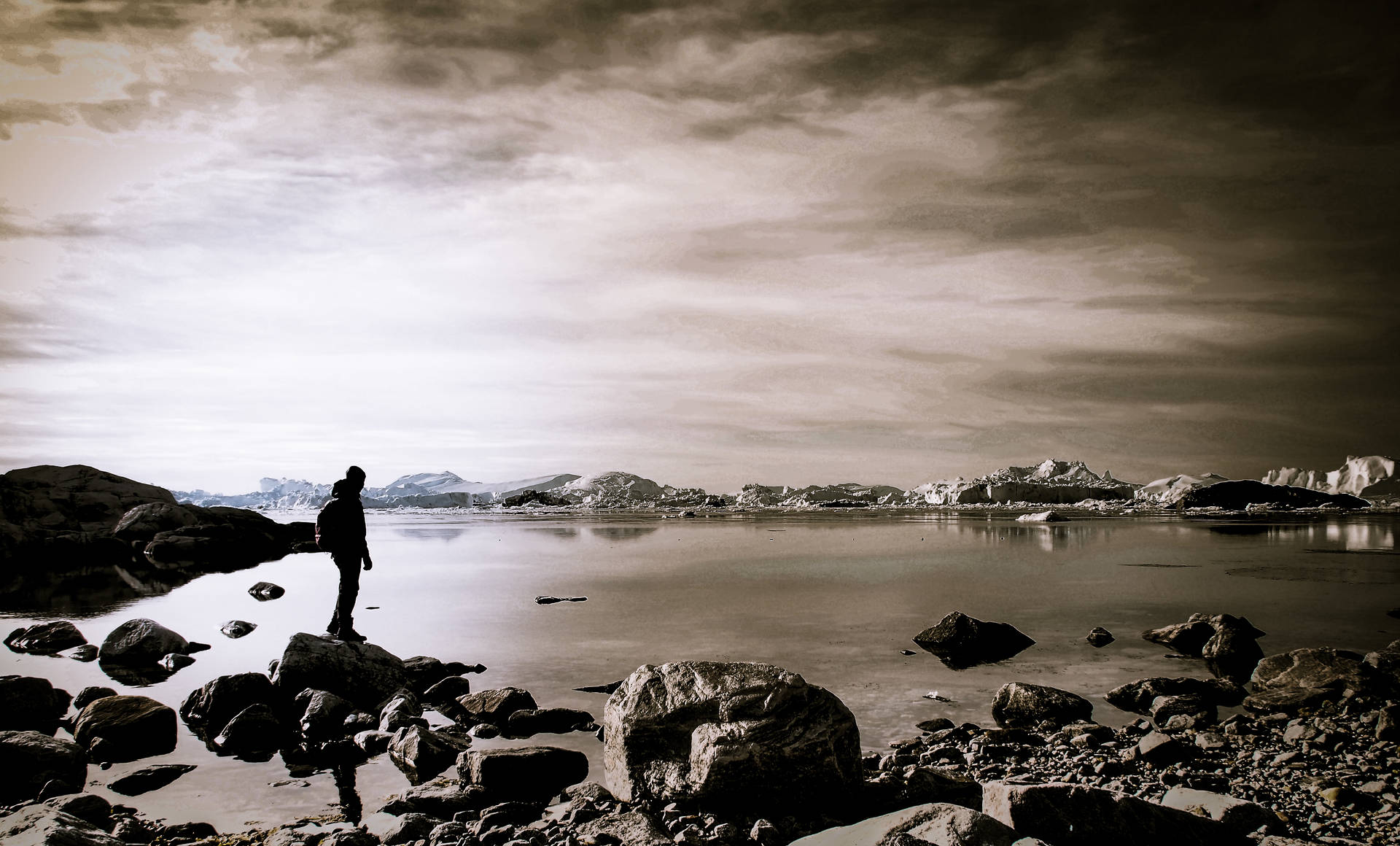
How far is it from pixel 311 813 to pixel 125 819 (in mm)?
1235

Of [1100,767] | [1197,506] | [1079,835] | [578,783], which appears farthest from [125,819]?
[1197,506]

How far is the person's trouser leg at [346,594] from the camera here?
35.2 ft

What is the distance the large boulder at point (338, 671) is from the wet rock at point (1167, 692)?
7.97 m

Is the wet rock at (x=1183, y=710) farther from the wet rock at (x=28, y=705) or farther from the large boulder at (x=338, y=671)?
the wet rock at (x=28, y=705)

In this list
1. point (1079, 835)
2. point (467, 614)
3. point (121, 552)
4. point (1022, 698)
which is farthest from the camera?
point (121, 552)

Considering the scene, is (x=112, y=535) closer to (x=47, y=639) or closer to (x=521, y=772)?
(x=47, y=639)

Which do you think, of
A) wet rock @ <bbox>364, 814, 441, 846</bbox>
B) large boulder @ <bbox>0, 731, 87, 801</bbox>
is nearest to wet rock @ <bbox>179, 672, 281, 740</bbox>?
large boulder @ <bbox>0, 731, 87, 801</bbox>

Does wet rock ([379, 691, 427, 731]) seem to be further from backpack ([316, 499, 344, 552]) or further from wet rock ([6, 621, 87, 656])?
wet rock ([6, 621, 87, 656])

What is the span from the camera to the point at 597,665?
10422 millimetres

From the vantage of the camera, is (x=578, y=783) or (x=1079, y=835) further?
(x=578, y=783)

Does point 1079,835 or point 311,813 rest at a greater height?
point 1079,835

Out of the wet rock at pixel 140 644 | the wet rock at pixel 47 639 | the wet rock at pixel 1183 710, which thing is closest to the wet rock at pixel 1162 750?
the wet rock at pixel 1183 710

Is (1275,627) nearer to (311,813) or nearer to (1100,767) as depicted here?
(1100,767)

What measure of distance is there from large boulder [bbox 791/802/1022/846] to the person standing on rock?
26.2ft
